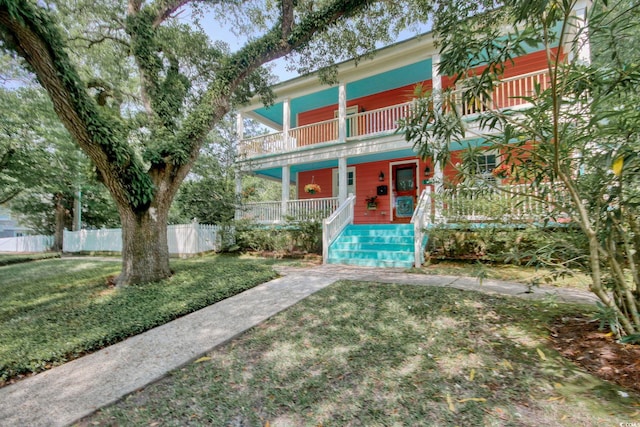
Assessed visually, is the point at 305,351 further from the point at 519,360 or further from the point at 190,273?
the point at 190,273

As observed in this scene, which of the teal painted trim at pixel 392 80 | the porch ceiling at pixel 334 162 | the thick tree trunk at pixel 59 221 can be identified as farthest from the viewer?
the thick tree trunk at pixel 59 221

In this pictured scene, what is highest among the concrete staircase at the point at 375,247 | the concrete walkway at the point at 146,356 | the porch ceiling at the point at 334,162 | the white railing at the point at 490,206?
the porch ceiling at the point at 334,162

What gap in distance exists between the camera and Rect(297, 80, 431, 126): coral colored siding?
10.7 meters

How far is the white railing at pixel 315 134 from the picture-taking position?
10.8 metres

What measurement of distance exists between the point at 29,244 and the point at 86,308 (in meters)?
19.6

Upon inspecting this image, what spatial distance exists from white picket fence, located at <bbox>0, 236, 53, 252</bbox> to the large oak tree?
513 inches

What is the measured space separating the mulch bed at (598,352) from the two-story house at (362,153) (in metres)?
4.03

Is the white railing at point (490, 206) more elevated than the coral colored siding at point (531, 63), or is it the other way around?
the coral colored siding at point (531, 63)

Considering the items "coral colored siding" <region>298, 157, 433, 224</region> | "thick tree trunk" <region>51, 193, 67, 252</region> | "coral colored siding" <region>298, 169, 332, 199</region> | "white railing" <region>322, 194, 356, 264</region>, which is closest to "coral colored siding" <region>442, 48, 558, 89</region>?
"coral colored siding" <region>298, 157, 433, 224</region>

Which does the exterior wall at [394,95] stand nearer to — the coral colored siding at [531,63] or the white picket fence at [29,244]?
the coral colored siding at [531,63]

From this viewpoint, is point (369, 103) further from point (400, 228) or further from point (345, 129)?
point (400, 228)

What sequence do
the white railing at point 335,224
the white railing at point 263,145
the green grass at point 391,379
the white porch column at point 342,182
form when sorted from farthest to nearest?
the white railing at point 263,145, the white porch column at point 342,182, the white railing at point 335,224, the green grass at point 391,379

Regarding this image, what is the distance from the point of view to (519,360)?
2383 mm

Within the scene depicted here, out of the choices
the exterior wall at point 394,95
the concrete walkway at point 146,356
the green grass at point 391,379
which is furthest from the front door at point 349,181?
the green grass at point 391,379
